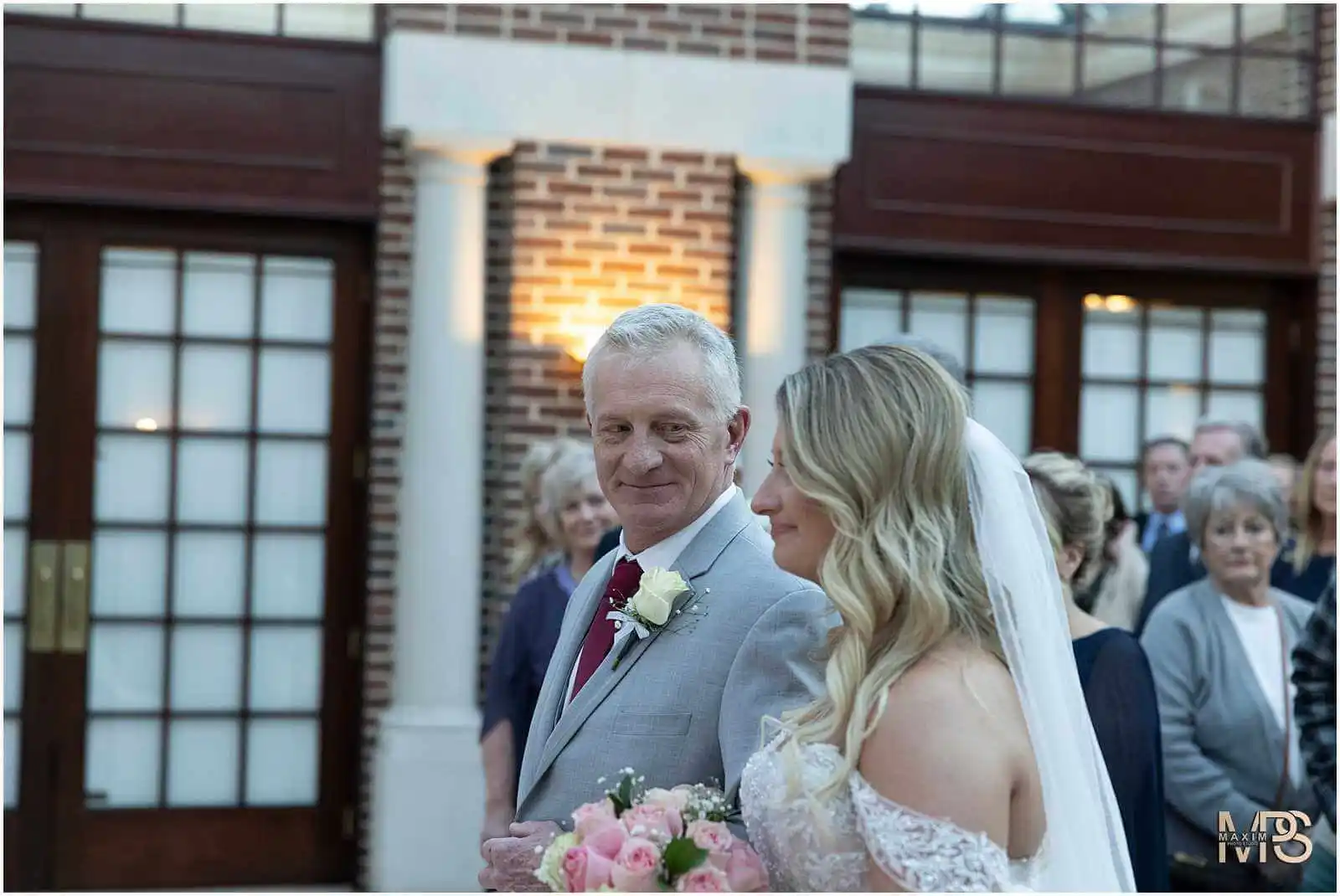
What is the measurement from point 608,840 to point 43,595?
6.23 metres

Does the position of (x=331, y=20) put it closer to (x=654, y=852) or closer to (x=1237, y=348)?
(x=1237, y=348)

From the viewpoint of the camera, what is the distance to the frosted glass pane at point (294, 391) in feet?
27.3

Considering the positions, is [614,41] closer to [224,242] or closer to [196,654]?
[224,242]

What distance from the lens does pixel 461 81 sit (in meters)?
8.02

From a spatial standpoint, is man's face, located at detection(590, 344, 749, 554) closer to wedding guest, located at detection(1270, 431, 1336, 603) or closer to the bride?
the bride

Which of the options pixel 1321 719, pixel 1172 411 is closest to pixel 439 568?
pixel 1172 411

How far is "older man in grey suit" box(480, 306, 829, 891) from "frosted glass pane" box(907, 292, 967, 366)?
6.18 m

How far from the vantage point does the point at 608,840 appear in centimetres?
243

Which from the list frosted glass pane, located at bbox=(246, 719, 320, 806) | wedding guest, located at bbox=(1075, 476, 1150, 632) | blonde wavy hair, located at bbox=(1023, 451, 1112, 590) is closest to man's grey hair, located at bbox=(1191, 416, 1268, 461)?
wedding guest, located at bbox=(1075, 476, 1150, 632)

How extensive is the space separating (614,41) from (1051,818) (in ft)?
20.9

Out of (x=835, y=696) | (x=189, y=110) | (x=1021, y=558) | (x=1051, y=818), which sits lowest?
(x=1051, y=818)

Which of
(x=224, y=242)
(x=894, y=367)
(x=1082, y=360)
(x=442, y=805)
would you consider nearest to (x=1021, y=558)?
(x=894, y=367)

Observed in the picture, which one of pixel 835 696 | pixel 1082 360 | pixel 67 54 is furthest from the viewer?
pixel 1082 360

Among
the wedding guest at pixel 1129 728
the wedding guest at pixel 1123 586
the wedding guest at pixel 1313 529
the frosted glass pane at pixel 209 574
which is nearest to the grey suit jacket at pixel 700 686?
the wedding guest at pixel 1129 728
